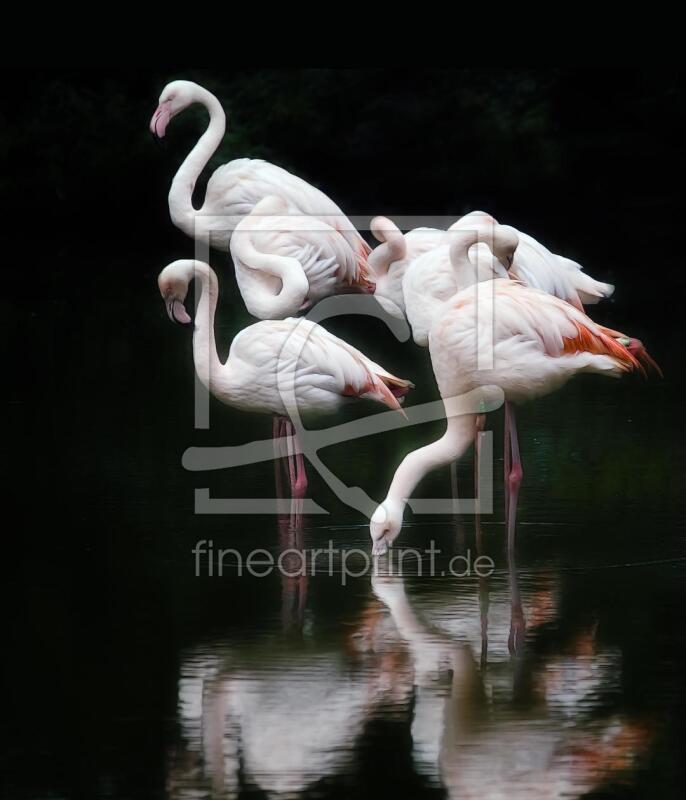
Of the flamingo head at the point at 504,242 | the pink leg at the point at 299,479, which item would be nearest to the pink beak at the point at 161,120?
the flamingo head at the point at 504,242

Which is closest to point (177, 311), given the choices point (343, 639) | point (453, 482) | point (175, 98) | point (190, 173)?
point (453, 482)

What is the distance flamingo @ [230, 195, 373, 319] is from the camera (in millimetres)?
7711

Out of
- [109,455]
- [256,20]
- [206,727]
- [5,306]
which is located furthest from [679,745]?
[256,20]

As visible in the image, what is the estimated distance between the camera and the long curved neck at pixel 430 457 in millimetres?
5547

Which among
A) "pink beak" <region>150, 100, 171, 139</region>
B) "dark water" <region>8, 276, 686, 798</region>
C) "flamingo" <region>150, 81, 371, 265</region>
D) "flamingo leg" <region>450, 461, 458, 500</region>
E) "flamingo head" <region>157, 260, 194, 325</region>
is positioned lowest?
"dark water" <region>8, 276, 686, 798</region>

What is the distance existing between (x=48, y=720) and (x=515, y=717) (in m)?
1.22

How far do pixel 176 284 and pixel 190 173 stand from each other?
8.25 feet

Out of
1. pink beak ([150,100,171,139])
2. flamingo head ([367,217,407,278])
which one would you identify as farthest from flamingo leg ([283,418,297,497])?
pink beak ([150,100,171,139])

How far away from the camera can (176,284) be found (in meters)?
6.76

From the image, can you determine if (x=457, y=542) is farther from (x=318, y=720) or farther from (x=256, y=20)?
(x=256, y=20)

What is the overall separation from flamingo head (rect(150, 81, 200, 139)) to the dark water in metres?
2.26

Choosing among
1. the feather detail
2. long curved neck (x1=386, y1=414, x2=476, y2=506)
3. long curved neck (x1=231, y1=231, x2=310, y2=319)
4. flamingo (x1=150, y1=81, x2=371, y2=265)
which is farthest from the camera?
flamingo (x1=150, y1=81, x2=371, y2=265)

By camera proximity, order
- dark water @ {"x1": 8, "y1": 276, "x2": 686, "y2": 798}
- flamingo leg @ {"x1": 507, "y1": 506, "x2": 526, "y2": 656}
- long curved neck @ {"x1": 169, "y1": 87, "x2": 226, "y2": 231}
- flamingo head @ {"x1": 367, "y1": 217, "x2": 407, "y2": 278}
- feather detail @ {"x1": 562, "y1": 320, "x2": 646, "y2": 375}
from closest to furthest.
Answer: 1. dark water @ {"x1": 8, "y1": 276, "x2": 686, "y2": 798}
2. flamingo leg @ {"x1": 507, "y1": 506, "x2": 526, "y2": 656}
3. feather detail @ {"x1": 562, "y1": 320, "x2": 646, "y2": 375}
4. flamingo head @ {"x1": 367, "y1": 217, "x2": 407, "y2": 278}
5. long curved neck @ {"x1": 169, "y1": 87, "x2": 226, "y2": 231}

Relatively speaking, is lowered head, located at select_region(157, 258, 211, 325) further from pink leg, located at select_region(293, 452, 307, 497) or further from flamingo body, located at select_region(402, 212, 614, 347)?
flamingo body, located at select_region(402, 212, 614, 347)
